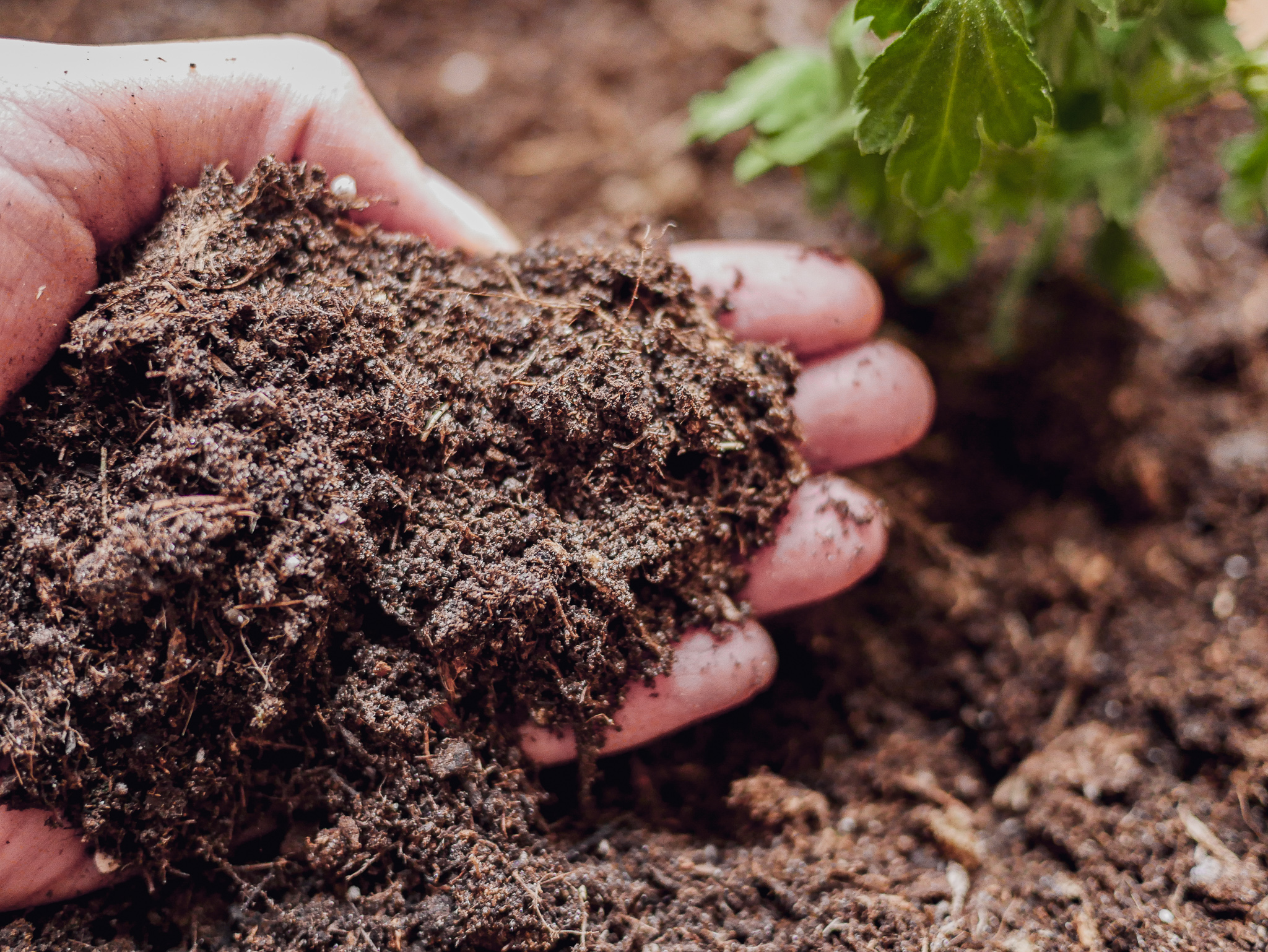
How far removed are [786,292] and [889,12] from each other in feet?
1.96

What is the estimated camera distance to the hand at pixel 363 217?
60.9 inches

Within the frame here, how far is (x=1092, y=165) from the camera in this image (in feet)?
6.41

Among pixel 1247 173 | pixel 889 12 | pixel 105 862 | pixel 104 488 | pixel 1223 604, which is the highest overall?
pixel 889 12

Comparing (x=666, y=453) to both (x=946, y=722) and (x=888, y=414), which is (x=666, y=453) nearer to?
(x=888, y=414)

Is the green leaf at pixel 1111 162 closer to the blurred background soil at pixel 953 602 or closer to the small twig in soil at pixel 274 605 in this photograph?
the blurred background soil at pixel 953 602

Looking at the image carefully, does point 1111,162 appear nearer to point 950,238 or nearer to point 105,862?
point 950,238

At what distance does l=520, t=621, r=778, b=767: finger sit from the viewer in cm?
171

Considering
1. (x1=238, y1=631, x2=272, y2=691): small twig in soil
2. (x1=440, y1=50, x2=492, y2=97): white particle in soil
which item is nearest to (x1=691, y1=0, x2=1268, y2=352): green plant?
(x1=440, y1=50, x2=492, y2=97): white particle in soil

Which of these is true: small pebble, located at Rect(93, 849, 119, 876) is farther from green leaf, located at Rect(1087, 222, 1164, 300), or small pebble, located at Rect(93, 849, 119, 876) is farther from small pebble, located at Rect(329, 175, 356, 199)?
green leaf, located at Rect(1087, 222, 1164, 300)

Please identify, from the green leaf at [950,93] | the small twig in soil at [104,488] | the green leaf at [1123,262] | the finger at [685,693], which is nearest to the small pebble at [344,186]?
the small twig in soil at [104,488]

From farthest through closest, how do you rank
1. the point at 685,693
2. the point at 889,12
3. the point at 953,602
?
the point at 953,602, the point at 685,693, the point at 889,12

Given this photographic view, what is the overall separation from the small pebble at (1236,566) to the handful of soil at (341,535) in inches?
48.1

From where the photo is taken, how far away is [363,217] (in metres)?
1.89

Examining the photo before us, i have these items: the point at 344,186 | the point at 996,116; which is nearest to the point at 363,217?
the point at 344,186
